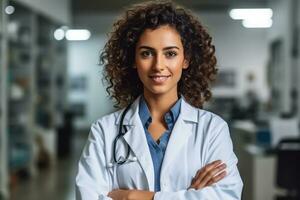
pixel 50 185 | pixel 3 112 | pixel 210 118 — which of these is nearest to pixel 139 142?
pixel 210 118

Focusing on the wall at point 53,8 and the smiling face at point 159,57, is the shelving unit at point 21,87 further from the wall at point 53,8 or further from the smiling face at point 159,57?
the smiling face at point 159,57

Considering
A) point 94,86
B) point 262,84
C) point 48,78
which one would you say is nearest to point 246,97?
point 262,84

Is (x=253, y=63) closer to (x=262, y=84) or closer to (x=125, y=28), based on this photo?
(x=262, y=84)

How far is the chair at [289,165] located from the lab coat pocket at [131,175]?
2710 mm

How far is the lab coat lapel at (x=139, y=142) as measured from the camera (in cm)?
129

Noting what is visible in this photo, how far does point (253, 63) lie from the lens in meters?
12.4

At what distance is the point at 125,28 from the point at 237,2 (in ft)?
30.1

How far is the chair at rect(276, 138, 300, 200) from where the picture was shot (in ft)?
12.3

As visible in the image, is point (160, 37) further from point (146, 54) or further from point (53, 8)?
point (53, 8)

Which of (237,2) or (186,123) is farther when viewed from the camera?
(237,2)

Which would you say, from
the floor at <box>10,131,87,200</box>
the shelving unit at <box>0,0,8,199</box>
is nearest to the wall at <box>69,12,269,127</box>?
the floor at <box>10,131,87,200</box>

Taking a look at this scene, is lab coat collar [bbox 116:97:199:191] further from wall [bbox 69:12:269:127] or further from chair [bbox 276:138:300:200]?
wall [bbox 69:12:269:127]

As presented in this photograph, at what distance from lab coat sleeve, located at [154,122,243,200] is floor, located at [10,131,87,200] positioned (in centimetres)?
382

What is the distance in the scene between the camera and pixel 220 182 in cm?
130
